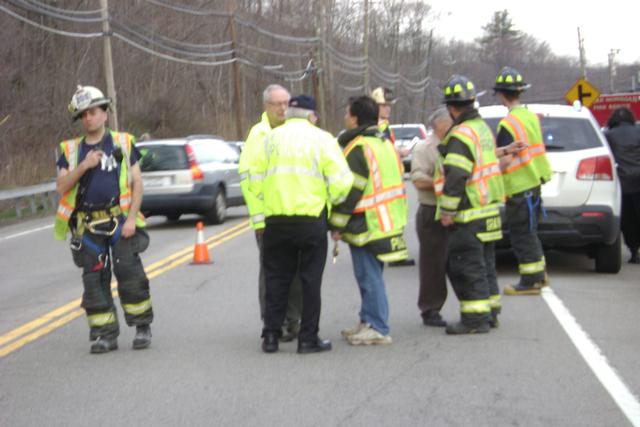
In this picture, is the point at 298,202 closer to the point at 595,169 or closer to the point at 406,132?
the point at 595,169

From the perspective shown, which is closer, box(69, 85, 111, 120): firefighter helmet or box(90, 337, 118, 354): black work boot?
box(69, 85, 111, 120): firefighter helmet

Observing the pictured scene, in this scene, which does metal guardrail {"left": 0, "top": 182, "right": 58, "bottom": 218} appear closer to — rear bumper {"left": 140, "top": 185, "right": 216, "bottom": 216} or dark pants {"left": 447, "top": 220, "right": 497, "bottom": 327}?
rear bumper {"left": 140, "top": 185, "right": 216, "bottom": 216}

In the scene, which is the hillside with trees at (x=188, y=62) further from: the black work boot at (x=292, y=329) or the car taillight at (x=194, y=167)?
the black work boot at (x=292, y=329)

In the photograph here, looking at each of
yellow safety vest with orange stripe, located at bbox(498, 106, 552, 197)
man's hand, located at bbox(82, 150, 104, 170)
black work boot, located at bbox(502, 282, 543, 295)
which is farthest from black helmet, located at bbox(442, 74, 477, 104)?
man's hand, located at bbox(82, 150, 104, 170)

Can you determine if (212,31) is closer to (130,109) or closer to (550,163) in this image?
(130,109)

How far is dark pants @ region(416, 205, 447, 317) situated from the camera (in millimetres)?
9711

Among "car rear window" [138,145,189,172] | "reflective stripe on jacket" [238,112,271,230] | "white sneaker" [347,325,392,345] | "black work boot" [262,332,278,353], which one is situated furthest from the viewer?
"car rear window" [138,145,189,172]

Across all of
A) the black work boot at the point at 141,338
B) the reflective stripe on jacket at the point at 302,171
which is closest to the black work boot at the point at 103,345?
the black work boot at the point at 141,338

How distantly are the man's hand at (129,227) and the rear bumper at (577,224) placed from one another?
15.5 ft

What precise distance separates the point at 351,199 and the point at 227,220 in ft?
47.0

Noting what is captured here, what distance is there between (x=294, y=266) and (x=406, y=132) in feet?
86.3

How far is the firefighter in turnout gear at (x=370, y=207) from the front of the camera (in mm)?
8609

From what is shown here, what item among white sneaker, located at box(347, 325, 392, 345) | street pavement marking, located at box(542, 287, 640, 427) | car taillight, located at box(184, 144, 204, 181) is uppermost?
car taillight, located at box(184, 144, 204, 181)

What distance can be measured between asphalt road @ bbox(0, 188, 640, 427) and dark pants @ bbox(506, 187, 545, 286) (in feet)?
1.19
